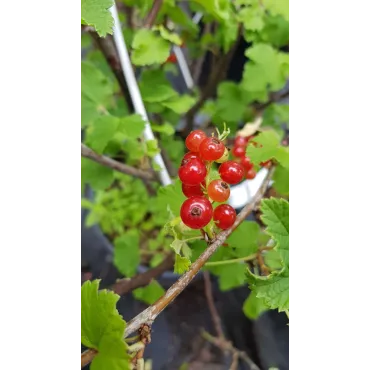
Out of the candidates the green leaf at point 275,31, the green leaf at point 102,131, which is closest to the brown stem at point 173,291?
the green leaf at point 102,131

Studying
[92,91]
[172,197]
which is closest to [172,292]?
[172,197]

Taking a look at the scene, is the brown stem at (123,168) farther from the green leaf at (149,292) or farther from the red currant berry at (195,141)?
the red currant berry at (195,141)

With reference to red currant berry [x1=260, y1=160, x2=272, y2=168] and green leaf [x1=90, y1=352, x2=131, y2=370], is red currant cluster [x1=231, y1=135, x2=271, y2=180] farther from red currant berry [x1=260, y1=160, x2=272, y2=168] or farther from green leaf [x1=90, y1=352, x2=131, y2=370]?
green leaf [x1=90, y1=352, x2=131, y2=370]

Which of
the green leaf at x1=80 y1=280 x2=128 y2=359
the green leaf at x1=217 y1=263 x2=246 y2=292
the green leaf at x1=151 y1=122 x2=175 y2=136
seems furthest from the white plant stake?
the green leaf at x1=80 y1=280 x2=128 y2=359

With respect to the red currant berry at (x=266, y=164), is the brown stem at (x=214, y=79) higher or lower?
lower
